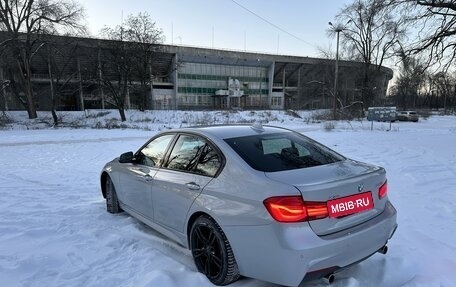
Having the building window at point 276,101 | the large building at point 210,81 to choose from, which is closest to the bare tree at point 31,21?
the large building at point 210,81

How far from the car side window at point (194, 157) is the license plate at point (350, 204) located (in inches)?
45.4

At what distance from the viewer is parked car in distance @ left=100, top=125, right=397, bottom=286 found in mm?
2807

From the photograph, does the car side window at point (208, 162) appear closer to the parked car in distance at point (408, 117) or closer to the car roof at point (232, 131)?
the car roof at point (232, 131)

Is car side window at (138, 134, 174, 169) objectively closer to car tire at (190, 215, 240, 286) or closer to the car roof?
the car roof

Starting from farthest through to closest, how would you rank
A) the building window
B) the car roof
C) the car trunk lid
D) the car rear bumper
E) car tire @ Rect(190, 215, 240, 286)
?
the building window
the car roof
car tire @ Rect(190, 215, 240, 286)
the car trunk lid
the car rear bumper

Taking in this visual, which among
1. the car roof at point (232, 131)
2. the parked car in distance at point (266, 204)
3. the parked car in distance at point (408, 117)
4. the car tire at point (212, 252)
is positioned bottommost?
the parked car in distance at point (408, 117)

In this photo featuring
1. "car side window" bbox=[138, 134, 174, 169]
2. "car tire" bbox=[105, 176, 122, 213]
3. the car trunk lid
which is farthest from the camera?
"car tire" bbox=[105, 176, 122, 213]

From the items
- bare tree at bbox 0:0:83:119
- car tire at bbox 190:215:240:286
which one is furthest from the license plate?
bare tree at bbox 0:0:83:119

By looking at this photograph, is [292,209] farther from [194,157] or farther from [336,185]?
[194,157]

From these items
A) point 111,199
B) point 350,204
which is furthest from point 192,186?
point 111,199

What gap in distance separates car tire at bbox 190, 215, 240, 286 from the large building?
40.3 metres

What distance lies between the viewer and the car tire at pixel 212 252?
3.24 m

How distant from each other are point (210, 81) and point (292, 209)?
7675 centimetres

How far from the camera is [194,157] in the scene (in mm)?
3896
